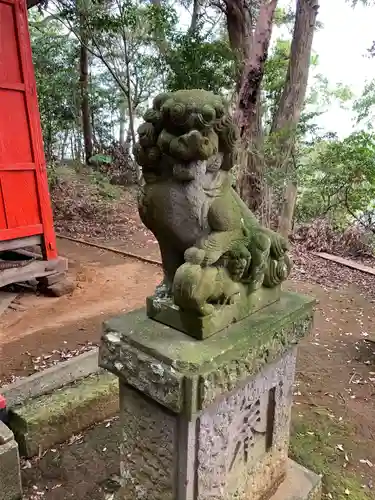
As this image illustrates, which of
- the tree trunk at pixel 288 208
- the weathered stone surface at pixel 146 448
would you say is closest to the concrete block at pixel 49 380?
the weathered stone surface at pixel 146 448

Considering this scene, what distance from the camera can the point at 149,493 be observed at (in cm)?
163

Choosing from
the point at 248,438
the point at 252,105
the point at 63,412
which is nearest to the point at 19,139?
the point at 252,105

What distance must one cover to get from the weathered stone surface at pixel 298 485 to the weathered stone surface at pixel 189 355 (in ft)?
2.71

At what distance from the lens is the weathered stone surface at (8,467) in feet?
6.54

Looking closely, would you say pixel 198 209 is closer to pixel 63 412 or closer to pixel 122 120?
pixel 63 412

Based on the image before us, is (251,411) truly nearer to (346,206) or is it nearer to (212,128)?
(212,128)

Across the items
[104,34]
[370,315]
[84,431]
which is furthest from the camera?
[104,34]

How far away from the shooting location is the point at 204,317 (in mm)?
1420

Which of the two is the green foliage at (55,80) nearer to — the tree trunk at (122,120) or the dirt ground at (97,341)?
the tree trunk at (122,120)

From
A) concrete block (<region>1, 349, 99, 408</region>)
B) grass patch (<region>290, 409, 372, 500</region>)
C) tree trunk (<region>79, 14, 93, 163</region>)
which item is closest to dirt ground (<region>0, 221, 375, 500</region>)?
grass patch (<region>290, 409, 372, 500</region>)

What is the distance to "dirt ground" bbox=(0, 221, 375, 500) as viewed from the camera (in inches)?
91.3

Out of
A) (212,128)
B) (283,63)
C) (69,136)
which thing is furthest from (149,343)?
(69,136)

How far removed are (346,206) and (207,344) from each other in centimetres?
631

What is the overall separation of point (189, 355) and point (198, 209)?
49cm
